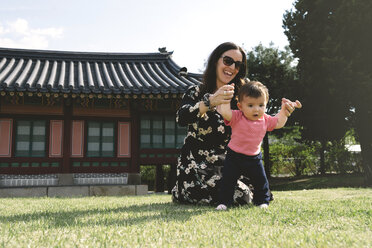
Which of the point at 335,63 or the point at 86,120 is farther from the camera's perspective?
the point at 335,63

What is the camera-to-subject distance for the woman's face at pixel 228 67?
3.64 meters

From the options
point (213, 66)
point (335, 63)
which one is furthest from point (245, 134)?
point (335, 63)

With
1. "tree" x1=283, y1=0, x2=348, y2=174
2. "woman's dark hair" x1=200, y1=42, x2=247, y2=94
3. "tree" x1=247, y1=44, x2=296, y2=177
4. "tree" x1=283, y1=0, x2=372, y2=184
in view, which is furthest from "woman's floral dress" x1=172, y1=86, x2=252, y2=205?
"tree" x1=247, y1=44, x2=296, y2=177

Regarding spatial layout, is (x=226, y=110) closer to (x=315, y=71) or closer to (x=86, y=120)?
(x=86, y=120)

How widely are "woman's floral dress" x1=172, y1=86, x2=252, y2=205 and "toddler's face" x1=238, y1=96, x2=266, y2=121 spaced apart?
63 centimetres

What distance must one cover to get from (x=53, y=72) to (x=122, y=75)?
230cm

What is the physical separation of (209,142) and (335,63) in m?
9.90

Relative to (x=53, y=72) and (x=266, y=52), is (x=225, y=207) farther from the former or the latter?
(x=266, y=52)

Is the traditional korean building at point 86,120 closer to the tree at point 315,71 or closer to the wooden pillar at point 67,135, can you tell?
the wooden pillar at point 67,135

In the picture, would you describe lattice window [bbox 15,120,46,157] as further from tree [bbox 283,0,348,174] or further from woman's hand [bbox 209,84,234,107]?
tree [bbox 283,0,348,174]

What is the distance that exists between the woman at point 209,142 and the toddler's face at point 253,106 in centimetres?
52

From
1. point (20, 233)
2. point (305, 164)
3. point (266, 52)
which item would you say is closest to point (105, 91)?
point (20, 233)

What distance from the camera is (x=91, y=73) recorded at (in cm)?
1146

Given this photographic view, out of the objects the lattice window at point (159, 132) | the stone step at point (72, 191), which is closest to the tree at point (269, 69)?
the lattice window at point (159, 132)
